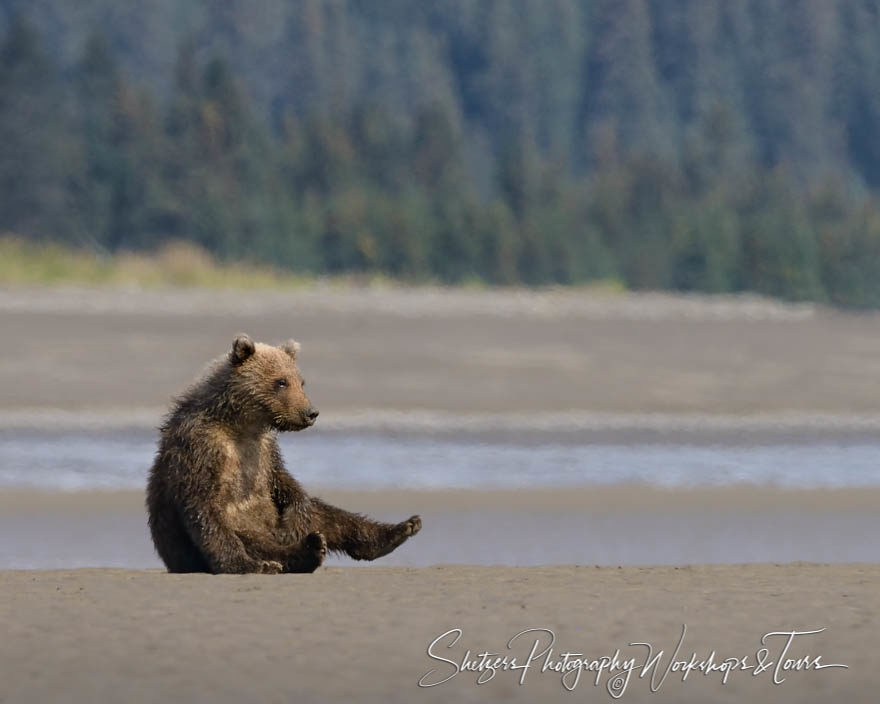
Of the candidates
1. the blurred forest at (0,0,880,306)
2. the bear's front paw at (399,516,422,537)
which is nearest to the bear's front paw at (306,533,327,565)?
the bear's front paw at (399,516,422,537)

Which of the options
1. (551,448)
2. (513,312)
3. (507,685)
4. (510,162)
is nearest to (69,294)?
(513,312)

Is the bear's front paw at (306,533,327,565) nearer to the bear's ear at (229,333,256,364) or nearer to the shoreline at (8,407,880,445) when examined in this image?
the bear's ear at (229,333,256,364)

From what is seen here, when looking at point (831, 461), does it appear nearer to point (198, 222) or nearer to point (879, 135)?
point (198, 222)

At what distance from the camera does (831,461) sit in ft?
53.7

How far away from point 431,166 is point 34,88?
946 cm

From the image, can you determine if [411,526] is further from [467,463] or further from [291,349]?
[467,463]

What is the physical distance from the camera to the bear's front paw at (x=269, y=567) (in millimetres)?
8177

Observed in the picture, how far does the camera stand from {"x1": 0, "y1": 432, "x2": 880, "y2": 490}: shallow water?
47.8ft

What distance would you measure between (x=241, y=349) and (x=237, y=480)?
566 millimetres

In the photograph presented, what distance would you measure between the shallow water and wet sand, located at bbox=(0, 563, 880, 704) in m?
5.95

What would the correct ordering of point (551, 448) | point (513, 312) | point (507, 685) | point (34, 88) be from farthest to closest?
point (34, 88)
point (513, 312)
point (551, 448)
point (507, 685)

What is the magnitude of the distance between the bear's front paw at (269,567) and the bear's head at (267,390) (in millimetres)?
563
